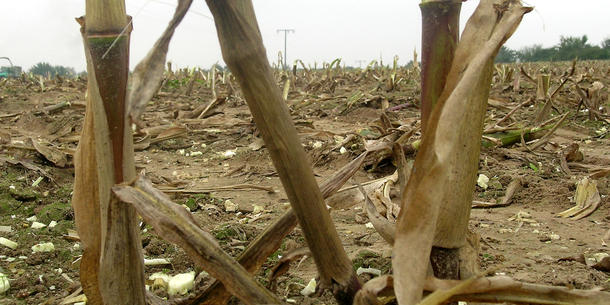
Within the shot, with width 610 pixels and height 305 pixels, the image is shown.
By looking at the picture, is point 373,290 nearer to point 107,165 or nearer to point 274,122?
point 274,122

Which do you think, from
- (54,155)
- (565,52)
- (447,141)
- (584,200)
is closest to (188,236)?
(447,141)

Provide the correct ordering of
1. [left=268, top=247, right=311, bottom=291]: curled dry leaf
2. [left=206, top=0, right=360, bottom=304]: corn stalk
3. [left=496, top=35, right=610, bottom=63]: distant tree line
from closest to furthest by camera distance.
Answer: [left=206, top=0, right=360, bottom=304]: corn stalk
[left=268, top=247, right=311, bottom=291]: curled dry leaf
[left=496, top=35, right=610, bottom=63]: distant tree line

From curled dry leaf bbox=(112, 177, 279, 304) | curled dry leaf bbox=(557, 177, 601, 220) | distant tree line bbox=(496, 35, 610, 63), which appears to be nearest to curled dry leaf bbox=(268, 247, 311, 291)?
curled dry leaf bbox=(112, 177, 279, 304)

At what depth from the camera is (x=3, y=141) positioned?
10.7 ft

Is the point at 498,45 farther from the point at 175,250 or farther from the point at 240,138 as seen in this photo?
the point at 240,138

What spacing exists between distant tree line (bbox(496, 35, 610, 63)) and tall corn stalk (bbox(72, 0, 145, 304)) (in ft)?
121

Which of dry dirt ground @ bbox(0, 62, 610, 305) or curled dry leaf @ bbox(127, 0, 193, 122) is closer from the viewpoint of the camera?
curled dry leaf @ bbox(127, 0, 193, 122)

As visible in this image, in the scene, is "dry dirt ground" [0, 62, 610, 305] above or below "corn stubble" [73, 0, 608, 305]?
below

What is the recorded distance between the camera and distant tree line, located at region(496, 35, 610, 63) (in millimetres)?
35594

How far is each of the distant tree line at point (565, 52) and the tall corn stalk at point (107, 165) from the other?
36.9m

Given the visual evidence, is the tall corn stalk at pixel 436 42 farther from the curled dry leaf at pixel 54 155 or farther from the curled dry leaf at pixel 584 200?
the curled dry leaf at pixel 54 155

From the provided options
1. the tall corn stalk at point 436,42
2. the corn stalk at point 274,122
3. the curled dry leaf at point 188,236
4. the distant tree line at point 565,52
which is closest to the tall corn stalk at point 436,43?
the tall corn stalk at point 436,42

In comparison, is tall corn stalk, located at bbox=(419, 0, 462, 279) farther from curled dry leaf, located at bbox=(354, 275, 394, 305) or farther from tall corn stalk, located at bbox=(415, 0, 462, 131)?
curled dry leaf, located at bbox=(354, 275, 394, 305)

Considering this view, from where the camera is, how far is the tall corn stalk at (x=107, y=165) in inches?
26.6
